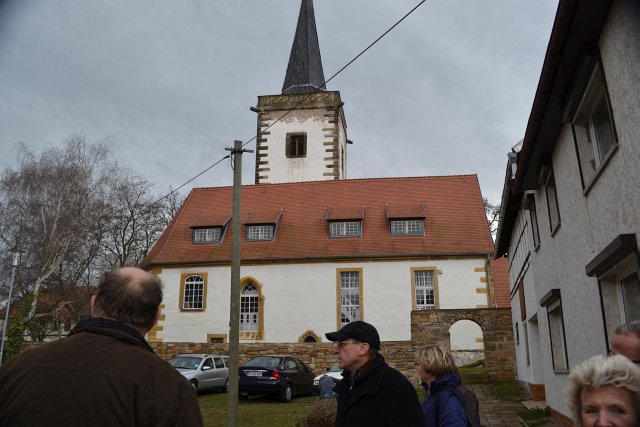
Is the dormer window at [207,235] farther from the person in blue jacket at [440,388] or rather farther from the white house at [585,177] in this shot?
the person in blue jacket at [440,388]

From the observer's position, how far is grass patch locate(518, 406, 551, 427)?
36.8 feet

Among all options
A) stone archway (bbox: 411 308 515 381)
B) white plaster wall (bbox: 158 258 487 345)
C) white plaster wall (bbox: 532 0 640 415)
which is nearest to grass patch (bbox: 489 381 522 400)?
stone archway (bbox: 411 308 515 381)

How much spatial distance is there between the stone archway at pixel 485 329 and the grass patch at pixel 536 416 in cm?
905

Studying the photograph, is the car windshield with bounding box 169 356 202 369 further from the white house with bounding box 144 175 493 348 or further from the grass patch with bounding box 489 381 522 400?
the grass patch with bounding box 489 381 522 400

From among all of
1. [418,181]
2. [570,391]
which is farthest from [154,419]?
[418,181]

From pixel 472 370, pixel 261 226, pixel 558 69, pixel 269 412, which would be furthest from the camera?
pixel 261 226

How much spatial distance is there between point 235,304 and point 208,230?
61.0 feet

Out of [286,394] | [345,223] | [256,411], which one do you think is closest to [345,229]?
[345,223]

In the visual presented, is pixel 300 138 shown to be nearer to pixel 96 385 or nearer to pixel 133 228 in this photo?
pixel 133 228

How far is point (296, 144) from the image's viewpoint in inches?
1443

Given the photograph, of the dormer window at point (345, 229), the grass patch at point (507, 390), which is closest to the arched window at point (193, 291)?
the dormer window at point (345, 229)

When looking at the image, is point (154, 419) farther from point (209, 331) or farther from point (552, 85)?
point (209, 331)

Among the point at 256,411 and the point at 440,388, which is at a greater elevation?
the point at 440,388

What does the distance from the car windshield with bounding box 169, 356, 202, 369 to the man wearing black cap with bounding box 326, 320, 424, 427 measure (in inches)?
617
